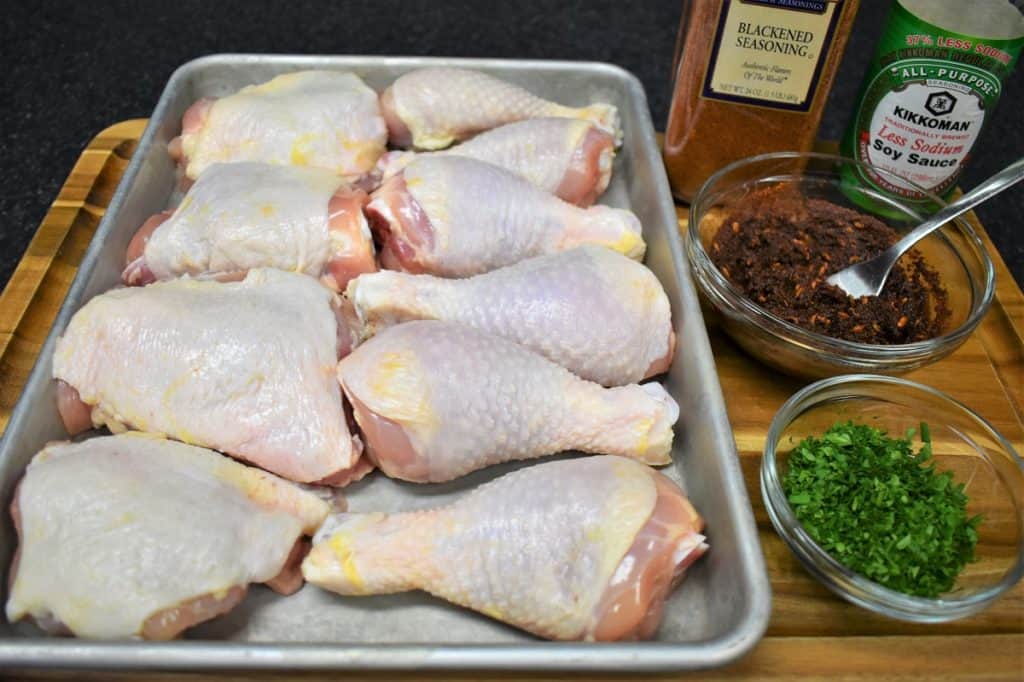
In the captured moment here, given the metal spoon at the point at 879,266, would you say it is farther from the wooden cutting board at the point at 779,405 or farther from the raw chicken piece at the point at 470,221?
the raw chicken piece at the point at 470,221

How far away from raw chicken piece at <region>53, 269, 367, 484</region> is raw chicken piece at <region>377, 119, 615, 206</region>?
523 mm

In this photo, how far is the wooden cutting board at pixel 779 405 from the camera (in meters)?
1.11

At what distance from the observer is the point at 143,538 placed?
1.04m

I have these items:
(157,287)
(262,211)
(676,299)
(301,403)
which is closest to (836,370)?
(676,299)

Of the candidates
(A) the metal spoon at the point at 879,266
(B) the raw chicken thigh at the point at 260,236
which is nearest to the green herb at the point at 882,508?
(A) the metal spoon at the point at 879,266

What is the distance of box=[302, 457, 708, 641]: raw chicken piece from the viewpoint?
3.51 feet

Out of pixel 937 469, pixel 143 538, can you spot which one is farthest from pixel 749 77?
pixel 143 538

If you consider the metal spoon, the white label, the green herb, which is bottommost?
the green herb

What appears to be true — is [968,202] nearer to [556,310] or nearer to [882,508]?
[882,508]

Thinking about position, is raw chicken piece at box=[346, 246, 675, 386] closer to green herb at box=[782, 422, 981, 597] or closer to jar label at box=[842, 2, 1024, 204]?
green herb at box=[782, 422, 981, 597]

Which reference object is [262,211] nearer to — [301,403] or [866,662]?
[301,403]

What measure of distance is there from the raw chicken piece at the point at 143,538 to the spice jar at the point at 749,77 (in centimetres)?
115

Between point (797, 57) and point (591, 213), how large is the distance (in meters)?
0.51

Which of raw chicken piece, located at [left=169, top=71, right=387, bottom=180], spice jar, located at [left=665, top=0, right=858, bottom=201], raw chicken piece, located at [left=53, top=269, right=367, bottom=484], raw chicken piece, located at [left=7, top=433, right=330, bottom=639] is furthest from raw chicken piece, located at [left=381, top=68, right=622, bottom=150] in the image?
raw chicken piece, located at [left=7, top=433, right=330, bottom=639]
